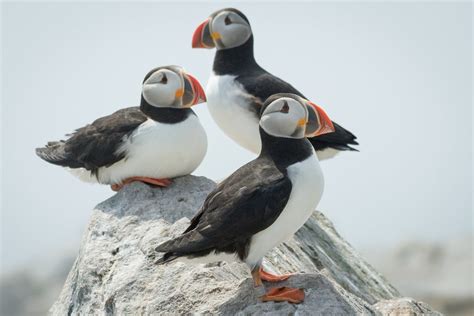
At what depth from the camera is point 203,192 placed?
7484 millimetres

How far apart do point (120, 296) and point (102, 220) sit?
1.13m

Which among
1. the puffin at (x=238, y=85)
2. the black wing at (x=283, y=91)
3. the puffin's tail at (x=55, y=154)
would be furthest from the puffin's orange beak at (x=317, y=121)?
the puffin's tail at (x=55, y=154)

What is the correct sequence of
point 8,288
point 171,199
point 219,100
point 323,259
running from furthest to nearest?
point 8,288, point 219,100, point 323,259, point 171,199

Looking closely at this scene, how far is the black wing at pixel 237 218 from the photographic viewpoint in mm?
5707

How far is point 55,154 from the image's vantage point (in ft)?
27.0

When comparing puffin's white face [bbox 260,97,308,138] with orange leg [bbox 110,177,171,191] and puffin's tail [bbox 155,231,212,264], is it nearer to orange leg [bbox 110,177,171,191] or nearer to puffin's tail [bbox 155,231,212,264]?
puffin's tail [bbox 155,231,212,264]

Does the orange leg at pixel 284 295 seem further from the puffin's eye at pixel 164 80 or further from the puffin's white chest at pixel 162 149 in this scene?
the puffin's eye at pixel 164 80

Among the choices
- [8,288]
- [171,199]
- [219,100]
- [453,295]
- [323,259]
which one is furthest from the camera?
[8,288]

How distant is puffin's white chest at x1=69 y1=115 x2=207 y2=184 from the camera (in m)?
7.47

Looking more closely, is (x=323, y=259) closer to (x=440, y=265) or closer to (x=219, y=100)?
(x=219, y=100)

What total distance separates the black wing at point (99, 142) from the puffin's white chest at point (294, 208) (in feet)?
7.15

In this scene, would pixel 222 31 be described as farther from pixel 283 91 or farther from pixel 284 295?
pixel 284 295

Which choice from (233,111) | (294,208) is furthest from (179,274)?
(233,111)

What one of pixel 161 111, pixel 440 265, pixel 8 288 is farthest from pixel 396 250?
pixel 161 111
